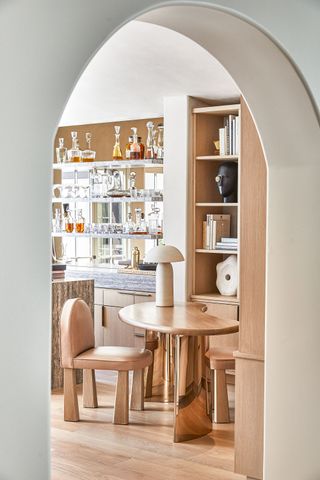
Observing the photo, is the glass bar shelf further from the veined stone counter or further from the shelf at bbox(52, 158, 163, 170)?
the veined stone counter

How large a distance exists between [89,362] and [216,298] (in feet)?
5.30

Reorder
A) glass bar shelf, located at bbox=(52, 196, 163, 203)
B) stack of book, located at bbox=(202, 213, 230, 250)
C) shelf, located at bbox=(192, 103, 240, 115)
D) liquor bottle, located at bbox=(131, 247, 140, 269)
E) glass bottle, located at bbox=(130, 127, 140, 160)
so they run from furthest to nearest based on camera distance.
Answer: liquor bottle, located at bbox=(131, 247, 140, 269), glass bottle, located at bbox=(130, 127, 140, 160), glass bar shelf, located at bbox=(52, 196, 163, 203), stack of book, located at bbox=(202, 213, 230, 250), shelf, located at bbox=(192, 103, 240, 115)

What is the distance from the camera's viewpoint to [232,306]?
20.2 feet

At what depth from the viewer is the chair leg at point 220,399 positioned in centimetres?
509

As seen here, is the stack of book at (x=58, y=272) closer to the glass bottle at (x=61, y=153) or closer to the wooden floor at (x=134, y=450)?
the wooden floor at (x=134, y=450)

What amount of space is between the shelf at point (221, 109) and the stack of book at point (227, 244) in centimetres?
112

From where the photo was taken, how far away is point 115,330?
6.95 metres

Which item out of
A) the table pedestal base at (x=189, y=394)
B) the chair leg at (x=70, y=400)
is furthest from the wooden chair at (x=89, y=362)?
the table pedestal base at (x=189, y=394)

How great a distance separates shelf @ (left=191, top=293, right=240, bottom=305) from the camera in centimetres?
616

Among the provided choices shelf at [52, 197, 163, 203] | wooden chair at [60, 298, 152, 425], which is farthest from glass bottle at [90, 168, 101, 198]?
wooden chair at [60, 298, 152, 425]

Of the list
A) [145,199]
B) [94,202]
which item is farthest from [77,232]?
[145,199]

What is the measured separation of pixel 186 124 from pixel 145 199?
3.13ft

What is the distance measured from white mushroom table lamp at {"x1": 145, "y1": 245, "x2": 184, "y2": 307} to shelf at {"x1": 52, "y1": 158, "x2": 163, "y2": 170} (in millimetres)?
1862
